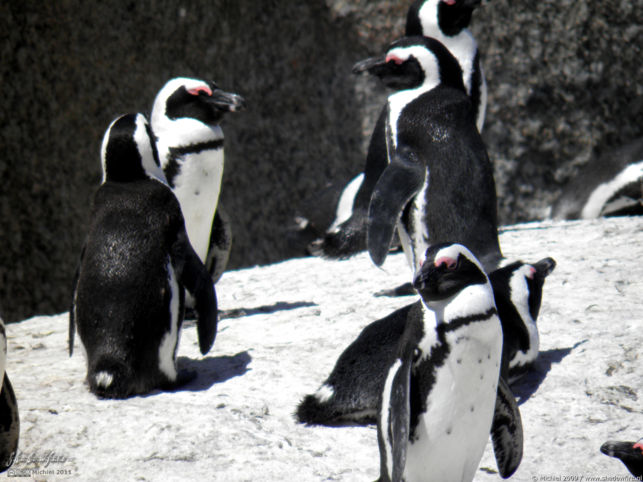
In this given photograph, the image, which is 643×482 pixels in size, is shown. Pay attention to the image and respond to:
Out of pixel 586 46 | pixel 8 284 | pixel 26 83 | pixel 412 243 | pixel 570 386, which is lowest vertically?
pixel 8 284

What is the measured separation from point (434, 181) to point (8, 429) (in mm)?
1776

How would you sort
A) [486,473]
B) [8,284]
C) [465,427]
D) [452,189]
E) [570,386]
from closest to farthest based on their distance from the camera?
[465,427] → [486,473] → [570,386] → [452,189] → [8,284]

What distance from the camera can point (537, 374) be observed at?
3092mm

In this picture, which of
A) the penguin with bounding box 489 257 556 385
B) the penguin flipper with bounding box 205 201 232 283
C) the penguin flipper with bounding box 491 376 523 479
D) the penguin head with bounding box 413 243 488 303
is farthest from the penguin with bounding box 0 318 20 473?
the penguin flipper with bounding box 205 201 232 283

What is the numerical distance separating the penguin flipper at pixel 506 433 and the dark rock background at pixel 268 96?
10.3ft

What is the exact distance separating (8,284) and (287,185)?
1.66 m

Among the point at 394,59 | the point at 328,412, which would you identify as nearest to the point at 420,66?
the point at 394,59

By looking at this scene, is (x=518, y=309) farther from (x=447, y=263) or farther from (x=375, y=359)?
(x=447, y=263)

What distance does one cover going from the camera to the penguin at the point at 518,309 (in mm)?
3004

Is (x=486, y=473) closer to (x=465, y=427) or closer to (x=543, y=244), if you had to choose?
(x=465, y=427)

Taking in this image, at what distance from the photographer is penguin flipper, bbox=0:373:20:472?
2.47 meters

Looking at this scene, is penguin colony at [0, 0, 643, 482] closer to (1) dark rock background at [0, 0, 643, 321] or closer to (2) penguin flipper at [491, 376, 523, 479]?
(2) penguin flipper at [491, 376, 523, 479]

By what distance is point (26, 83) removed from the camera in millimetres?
5570

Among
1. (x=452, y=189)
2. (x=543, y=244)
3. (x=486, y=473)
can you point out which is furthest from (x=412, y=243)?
(x=486, y=473)
